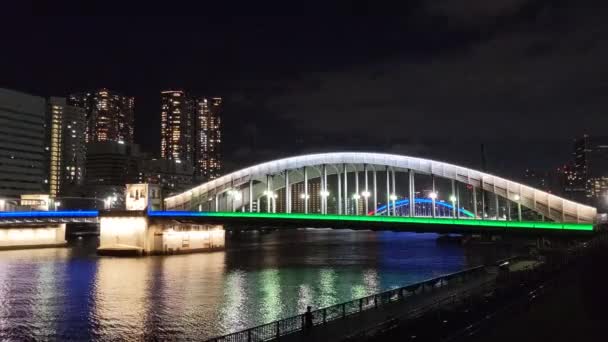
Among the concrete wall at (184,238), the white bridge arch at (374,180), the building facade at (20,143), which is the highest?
the building facade at (20,143)

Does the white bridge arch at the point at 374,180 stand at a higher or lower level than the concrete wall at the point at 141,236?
higher

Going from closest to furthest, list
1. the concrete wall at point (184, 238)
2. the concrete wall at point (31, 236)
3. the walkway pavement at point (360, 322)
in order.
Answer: the walkway pavement at point (360, 322)
the concrete wall at point (184, 238)
the concrete wall at point (31, 236)

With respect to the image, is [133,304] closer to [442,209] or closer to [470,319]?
[470,319]

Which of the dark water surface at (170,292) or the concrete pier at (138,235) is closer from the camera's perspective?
the dark water surface at (170,292)

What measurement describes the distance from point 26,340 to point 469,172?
53.6 metres

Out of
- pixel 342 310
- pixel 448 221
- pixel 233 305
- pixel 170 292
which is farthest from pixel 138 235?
pixel 342 310

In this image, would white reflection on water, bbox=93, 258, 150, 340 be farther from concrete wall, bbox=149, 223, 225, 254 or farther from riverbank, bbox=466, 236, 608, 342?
riverbank, bbox=466, 236, 608, 342

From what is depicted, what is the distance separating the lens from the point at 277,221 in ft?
217

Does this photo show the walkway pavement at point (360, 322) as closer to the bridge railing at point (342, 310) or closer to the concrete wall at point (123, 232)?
the bridge railing at point (342, 310)

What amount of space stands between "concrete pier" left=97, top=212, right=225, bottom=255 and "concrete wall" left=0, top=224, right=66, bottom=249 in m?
24.1

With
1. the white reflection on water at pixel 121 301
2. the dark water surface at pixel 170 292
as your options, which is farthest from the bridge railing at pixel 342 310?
the white reflection on water at pixel 121 301

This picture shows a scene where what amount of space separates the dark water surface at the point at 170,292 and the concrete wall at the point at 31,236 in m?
26.9

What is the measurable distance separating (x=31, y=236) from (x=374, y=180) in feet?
198

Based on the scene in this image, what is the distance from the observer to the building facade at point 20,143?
15825 centimetres
